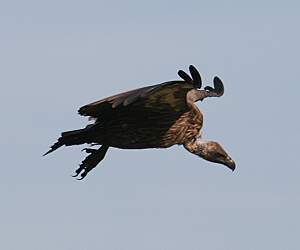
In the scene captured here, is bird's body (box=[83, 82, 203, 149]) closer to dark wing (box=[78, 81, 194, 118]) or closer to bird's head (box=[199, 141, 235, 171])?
dark wing (box=[78, 81, 194, 118])

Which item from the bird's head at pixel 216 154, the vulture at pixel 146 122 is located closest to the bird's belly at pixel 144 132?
the vulture at pixel 146 122

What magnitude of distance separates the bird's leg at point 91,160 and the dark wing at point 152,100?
1703 mm

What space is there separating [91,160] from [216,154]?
6.63ft

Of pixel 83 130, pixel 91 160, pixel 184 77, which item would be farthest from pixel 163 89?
pixel 91 160

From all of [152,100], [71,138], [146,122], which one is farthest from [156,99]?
[71,138]

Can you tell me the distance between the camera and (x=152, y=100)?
19.2 m

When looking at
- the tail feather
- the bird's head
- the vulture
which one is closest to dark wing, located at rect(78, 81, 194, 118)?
the vulture

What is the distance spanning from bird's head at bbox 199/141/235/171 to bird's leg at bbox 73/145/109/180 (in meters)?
1.56

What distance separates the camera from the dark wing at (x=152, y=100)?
17484mm

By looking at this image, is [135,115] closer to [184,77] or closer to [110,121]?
[110,121]

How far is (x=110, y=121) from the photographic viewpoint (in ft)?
64.8

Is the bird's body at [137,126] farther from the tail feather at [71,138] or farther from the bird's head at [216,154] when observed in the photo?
the bird's head at [216,154]

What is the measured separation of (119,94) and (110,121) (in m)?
1.79

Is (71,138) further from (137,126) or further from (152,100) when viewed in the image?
(152,100)
